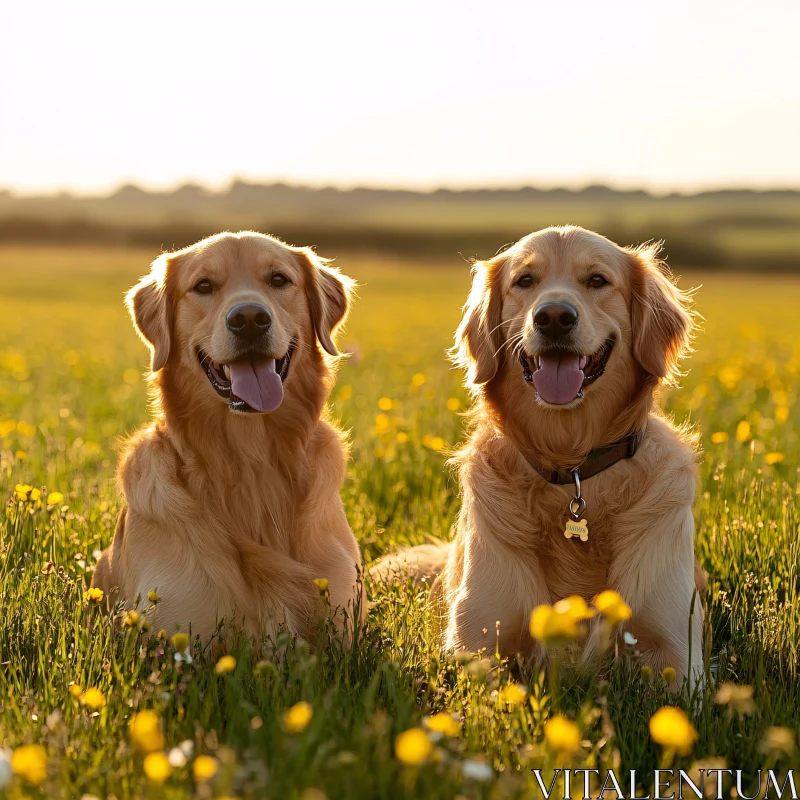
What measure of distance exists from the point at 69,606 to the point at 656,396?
246cm

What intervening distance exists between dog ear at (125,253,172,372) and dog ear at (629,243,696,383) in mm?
1966

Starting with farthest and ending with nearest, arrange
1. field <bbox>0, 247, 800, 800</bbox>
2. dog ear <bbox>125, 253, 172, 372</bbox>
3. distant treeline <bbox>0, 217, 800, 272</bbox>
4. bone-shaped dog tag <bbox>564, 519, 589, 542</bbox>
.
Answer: distant treeline <bbox>0, 217, 800, 272</bbox>
dog ear <bbox>125, 253, 172, 372</bbox>
bone-shaped dog tag <bbox>564, 519, 589, 542</bbox>
field <bbox>0, 247, 800, 800</bbox>

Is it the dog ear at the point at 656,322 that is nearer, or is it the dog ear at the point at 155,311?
the dog ear at the point at 656,322

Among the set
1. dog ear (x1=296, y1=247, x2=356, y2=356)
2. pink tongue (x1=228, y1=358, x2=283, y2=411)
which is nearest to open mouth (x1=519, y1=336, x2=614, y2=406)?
dog ear (x1=296, y1=247, x2=356, y2=356)

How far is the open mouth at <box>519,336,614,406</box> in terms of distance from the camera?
3.37 m

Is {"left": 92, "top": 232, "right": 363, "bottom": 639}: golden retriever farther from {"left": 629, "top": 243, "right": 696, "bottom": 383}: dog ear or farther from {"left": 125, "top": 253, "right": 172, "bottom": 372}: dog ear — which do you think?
{"left": 629, "top": 243, "right": 696, "bottom": 383}: dog ear

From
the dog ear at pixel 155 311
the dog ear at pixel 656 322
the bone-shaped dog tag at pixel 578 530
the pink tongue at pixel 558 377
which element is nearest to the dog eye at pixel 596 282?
the dog ear at pixel 656 322

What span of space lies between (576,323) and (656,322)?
18.1 inches

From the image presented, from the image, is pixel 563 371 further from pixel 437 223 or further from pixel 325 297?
pixel 437 223

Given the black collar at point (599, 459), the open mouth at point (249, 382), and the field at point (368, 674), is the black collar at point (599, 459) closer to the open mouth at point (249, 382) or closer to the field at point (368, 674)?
the field at point (368, 674)

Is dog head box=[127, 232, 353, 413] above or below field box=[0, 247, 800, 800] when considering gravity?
above

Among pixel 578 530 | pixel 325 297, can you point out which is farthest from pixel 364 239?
pixel 578 530

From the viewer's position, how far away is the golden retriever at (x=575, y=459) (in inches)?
127

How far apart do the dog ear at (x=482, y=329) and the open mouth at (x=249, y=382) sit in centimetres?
84
